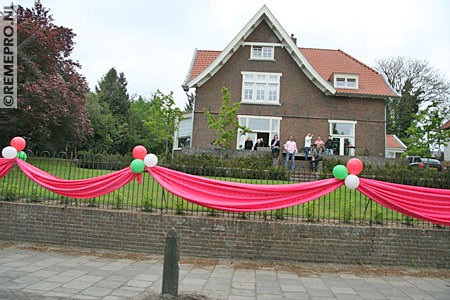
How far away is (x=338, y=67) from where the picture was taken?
2650 cm

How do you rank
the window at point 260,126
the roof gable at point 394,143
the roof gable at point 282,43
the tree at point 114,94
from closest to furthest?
1. the roof gable at point 282,43
2. the window at point 260,126
3. the roof gable at point 394,143
4. the tree at point 114,94

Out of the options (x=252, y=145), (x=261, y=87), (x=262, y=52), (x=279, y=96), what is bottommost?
(x=252, y=145)

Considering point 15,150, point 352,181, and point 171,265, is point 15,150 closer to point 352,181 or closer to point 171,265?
point 171,265

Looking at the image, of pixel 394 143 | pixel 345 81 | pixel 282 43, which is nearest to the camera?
pixel 282 43

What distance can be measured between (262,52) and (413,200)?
18821mm

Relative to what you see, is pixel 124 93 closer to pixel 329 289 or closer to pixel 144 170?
pixel 144 170

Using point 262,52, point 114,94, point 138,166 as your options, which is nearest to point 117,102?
point 114,94

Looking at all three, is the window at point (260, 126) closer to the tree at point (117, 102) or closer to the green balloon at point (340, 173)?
the green balloon at point (340, 173)

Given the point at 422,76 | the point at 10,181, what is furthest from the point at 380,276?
the point at 422,76

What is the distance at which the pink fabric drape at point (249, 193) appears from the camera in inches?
278

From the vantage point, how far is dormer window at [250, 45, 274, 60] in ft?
78.4

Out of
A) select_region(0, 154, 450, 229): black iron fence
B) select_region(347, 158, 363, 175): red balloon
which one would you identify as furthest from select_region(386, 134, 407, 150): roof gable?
select_region(347, 158, 363, 175): red balloon

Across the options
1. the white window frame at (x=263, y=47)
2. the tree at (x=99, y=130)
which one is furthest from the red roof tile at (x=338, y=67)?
the tree at (x=99, y=130)

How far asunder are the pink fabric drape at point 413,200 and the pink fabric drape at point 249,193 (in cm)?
72
